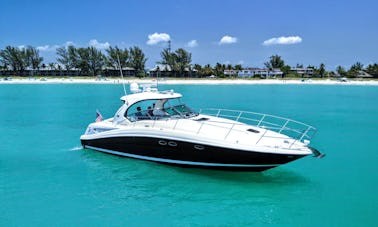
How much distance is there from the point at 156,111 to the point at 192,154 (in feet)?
9.41

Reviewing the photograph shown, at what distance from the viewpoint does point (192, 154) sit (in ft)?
38.9

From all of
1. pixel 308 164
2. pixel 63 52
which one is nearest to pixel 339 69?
pixel 63 52

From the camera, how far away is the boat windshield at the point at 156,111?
13.6m

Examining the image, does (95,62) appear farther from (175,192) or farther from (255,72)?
(175,192)

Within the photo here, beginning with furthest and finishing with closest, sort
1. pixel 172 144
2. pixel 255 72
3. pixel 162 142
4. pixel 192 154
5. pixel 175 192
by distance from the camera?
pixel 255 72
pixel 162 142
pixel 172 144
pixel 192 154
pixel 175 192

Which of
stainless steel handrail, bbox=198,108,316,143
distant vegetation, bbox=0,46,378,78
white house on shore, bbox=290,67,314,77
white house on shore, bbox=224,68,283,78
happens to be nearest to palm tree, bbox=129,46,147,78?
distant vegetation, bbox=0,46,378,78

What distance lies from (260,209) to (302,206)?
1357 mm

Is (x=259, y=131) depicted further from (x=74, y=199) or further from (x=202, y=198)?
(x=74, y=199)

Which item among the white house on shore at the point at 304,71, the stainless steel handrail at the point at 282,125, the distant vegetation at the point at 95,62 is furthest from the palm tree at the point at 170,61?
the stainless steel handrail at the point at 282,125

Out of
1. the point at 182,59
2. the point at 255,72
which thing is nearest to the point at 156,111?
the point at 182,59

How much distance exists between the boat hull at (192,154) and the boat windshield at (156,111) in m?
1.18

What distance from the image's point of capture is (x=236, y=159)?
11.2 metres

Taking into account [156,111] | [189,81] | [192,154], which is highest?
[156,111]

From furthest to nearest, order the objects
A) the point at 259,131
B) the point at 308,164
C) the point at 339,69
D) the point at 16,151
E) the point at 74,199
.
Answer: the point at 339,69
the point at 16,151
the point at 308,164
the point at 259,131
the point at 74,199
